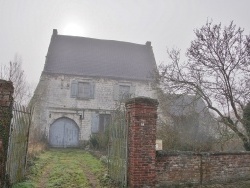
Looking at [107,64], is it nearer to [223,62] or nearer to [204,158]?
[223,62]

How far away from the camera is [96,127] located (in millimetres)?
24688

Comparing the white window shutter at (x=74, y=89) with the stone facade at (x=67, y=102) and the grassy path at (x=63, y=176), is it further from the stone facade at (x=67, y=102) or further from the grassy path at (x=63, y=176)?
the grassy path at (x=63, y=176)

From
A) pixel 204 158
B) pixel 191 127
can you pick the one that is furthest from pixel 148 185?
pixel 191 127

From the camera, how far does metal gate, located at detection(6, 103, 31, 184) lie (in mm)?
7641

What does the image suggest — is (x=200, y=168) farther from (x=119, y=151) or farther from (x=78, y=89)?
(x=78, y=89)

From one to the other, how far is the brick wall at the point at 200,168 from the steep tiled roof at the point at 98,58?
15.0 metres

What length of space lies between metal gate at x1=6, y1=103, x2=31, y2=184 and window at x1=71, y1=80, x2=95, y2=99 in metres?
15.4

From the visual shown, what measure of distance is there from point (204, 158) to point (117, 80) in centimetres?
1749

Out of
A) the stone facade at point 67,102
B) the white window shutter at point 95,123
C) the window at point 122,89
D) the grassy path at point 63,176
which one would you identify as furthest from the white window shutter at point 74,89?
the grassy path at point 63,176

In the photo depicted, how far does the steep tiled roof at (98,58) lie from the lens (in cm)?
2567

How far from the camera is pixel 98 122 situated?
24.8 meters

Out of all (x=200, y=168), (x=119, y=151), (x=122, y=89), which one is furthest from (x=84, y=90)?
(x=200, y=168)

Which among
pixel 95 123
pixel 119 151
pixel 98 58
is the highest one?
pixel 98 58

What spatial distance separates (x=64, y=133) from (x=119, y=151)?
644 inches
